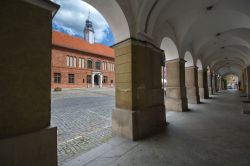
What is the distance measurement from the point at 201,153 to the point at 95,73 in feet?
112

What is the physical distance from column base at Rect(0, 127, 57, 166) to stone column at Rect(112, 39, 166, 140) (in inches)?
77.8

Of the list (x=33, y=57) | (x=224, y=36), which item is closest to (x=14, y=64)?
(x=33, y=57)

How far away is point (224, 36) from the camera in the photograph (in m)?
9.87

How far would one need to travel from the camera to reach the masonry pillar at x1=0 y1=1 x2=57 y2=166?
1.87 metres

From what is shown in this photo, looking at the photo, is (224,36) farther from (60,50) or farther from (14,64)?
(60,50)

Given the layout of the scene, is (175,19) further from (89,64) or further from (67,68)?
(89,64)

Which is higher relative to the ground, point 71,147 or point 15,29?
point 15,29

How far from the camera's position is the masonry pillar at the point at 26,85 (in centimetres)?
187

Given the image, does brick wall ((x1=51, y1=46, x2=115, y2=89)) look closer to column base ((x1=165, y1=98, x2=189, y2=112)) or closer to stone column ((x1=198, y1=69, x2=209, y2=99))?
stone column ((x1=198, y1=69, x2=209, y2=99))

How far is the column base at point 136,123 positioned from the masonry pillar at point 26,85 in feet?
6.37

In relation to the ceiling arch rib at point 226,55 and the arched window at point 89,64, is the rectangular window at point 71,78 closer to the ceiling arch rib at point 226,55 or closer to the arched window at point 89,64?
the arched window at point 89,64

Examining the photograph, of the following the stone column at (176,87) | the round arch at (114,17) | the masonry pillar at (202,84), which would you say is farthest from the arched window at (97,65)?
the round arch at (114,17)

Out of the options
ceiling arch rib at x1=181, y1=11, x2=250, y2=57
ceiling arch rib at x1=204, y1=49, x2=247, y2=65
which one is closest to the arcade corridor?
ceiling arch rib at x1=181, y1=11, x2=250, y2=57

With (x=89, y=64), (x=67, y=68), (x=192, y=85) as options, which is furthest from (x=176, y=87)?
(x=89, y=64)
